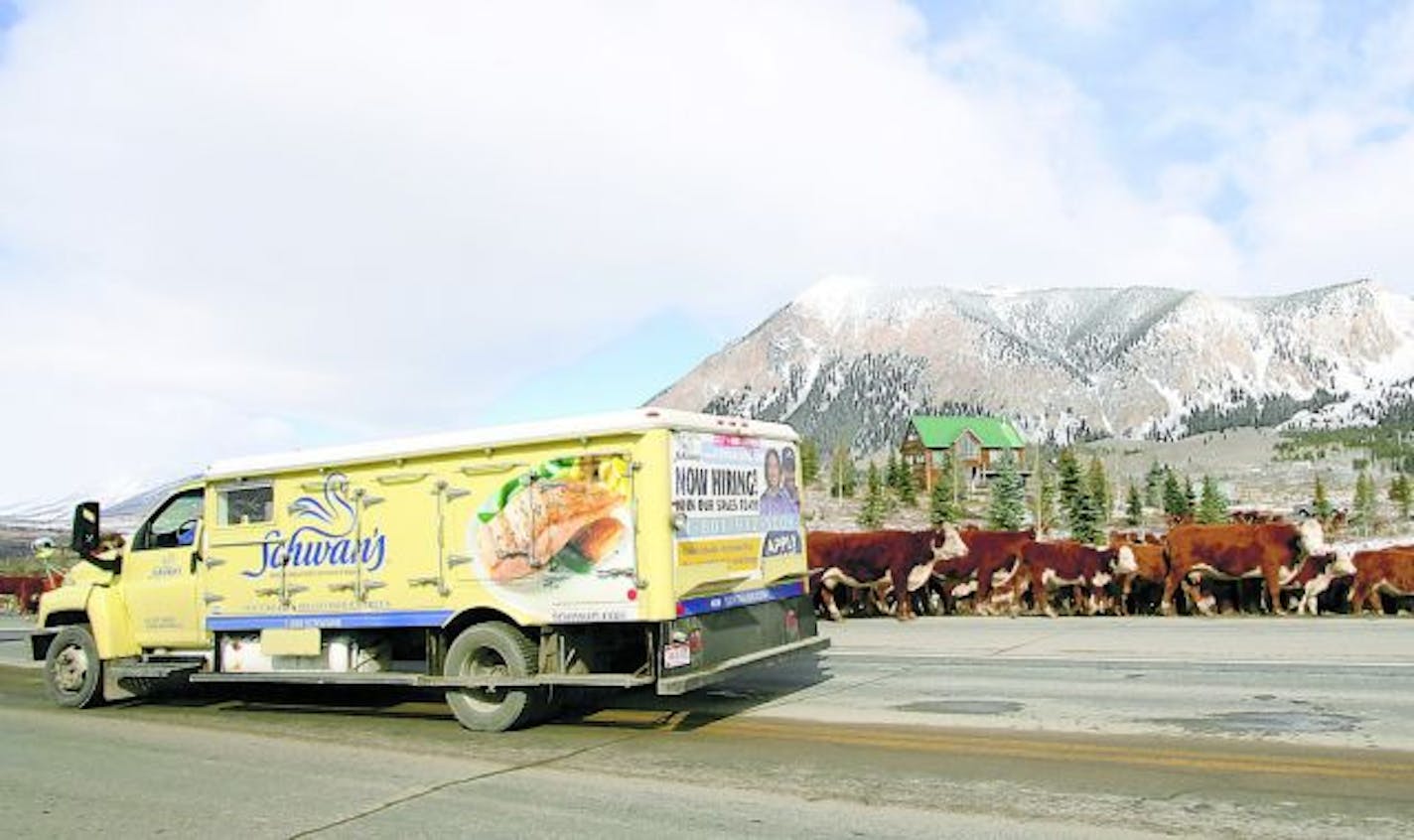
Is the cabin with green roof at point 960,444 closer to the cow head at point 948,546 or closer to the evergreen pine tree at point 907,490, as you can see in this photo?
the evergreen pine tree at point 907,490

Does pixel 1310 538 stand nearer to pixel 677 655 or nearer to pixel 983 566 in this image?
pixel 983 566

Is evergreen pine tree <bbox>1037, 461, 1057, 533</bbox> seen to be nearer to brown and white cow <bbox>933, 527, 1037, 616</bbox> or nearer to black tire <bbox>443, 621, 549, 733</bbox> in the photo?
brown and white cow <bbox>933, 527, 1037, 616</bbox>

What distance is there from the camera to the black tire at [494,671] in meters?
9.80

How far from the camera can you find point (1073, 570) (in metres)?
19.9

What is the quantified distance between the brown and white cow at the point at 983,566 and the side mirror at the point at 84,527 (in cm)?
1317

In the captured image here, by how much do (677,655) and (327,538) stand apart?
372 cm

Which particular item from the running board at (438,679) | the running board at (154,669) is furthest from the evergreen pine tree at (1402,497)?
the running board at (154,669)

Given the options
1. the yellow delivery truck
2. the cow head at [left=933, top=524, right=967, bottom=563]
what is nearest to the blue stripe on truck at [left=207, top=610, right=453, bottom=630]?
the yellow delivery truck

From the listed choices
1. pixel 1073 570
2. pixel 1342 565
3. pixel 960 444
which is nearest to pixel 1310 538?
pixel 1342 565

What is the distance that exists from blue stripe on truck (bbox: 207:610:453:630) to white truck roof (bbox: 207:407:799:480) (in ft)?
4.51

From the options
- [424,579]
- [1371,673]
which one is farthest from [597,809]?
[1371,673]

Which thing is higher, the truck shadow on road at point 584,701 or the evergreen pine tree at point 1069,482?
the evergreen pine tree at point 1069,482

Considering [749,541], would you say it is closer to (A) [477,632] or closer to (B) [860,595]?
(A) [477,632]

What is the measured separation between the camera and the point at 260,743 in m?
10.0
